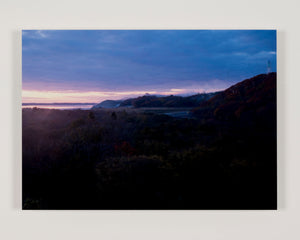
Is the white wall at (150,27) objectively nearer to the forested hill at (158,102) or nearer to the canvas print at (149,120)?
the canvas print at (149,120)

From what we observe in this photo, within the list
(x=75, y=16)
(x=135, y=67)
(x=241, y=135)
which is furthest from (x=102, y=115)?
(x=241, y=135)

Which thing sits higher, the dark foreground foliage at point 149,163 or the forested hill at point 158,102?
the forested hill at point 158,102

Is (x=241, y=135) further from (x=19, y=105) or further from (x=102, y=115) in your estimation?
(x=19, y=105)

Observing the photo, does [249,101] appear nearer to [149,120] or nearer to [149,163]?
[149,120]

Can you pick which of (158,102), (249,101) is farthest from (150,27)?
(249,101)

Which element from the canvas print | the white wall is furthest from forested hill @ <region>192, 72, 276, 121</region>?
the white wall

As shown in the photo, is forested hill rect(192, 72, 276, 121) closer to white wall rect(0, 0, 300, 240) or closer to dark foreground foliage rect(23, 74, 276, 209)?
dark foreground foliage rect(23, 74, 276, 209)

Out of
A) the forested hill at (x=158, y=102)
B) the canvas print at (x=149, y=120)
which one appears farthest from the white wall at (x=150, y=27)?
the forested hill at (x=158, y=102)
